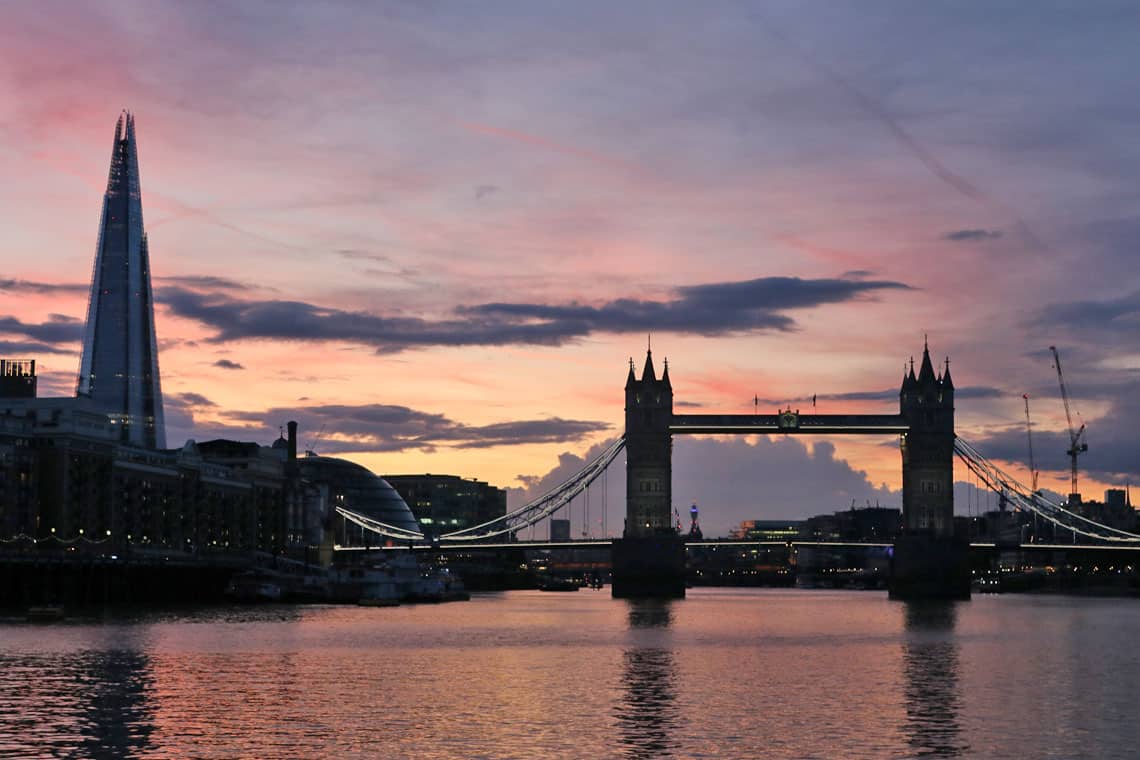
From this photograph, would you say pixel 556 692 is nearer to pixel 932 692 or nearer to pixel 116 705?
pixel 932 692

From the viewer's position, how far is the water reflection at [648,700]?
170ft

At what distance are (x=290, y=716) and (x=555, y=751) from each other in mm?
12213

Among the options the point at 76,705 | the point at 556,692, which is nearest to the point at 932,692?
the point at 556,692

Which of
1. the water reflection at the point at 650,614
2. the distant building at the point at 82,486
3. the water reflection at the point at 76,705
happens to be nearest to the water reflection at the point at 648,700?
the water reflection at the point at 76,705

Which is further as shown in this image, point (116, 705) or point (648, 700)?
point (648, 700)

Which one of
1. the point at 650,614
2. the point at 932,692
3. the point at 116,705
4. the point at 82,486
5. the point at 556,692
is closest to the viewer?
the point at 116,705

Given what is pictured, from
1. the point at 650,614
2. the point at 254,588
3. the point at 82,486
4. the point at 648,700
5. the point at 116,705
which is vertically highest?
the point at 82,486

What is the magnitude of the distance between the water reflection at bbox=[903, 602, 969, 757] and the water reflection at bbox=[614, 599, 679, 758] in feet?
25.1

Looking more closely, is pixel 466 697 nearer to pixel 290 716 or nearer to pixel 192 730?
pixel 290 716

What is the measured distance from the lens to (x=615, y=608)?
577 ft

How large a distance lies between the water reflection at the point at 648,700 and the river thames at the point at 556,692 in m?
0.14

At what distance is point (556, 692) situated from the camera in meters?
68.4

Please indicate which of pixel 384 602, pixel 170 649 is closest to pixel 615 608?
pixel 384 602

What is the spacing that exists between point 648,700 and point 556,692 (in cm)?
485
